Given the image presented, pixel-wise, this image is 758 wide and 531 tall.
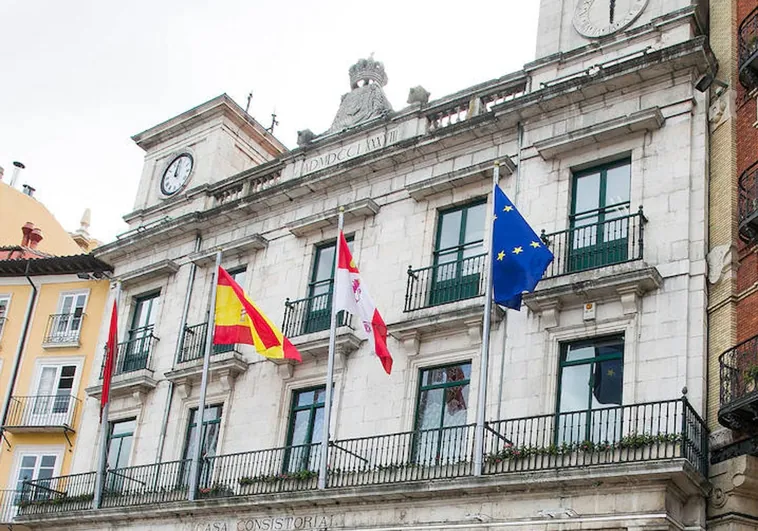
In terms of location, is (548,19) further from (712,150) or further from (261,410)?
(261,410)

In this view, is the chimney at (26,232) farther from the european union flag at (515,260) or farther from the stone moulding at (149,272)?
the european union flag at (515,260)

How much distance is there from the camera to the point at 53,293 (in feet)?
104

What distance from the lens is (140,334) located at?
2802cm

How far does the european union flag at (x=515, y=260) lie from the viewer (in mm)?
18344

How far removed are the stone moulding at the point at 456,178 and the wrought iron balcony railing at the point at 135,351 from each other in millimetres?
8436

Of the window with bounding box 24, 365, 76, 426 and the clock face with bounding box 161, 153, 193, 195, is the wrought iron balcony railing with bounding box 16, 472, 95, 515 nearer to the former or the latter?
the window with bounding box 24, 365, 76, 426

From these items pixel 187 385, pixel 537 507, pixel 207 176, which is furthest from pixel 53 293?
pixel 537 507

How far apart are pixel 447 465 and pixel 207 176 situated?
1360 cm

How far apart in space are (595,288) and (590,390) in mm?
1801

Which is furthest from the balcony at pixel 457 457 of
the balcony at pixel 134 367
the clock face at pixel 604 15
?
the clock face at pixel 604 15

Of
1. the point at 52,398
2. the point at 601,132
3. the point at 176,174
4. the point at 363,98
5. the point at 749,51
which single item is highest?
the point at 363,98

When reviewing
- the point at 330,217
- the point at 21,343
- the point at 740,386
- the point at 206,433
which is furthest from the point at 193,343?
the point at 740,386

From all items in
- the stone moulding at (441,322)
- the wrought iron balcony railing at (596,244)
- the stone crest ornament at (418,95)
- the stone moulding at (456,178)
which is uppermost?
the stone crest ornament at (418,95)

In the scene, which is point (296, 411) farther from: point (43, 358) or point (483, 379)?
point (43, 358)
